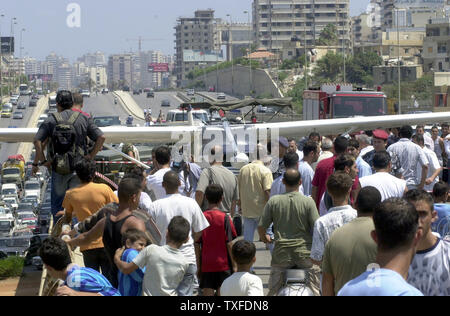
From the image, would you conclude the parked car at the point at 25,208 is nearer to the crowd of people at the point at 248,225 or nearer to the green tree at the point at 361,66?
the crowd of people at the point at 248,225

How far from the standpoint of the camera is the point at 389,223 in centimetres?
414

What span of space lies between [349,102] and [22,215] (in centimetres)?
2381

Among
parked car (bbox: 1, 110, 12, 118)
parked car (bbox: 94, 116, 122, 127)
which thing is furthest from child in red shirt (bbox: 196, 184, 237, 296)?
parked car (bbox: 1, 110, 12, 118)

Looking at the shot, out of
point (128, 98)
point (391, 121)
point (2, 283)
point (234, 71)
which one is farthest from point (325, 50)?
point (2, 283)

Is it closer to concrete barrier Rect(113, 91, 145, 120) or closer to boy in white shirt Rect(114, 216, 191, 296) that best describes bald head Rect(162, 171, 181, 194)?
boy in white shirt Rect(114, 216, 191, 296)

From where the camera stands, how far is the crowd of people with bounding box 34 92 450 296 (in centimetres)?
505

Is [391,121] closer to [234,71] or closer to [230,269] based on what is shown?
[230,269]

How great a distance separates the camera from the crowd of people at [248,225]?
5051 millimetres

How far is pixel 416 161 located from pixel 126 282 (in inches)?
242

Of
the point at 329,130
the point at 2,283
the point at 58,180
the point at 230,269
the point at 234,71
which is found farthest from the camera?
the point at 234,71

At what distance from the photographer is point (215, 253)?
7762 millimetres

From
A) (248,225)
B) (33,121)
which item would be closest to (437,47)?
(33,121)

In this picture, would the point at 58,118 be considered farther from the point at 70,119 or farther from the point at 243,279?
the point at 243,279
